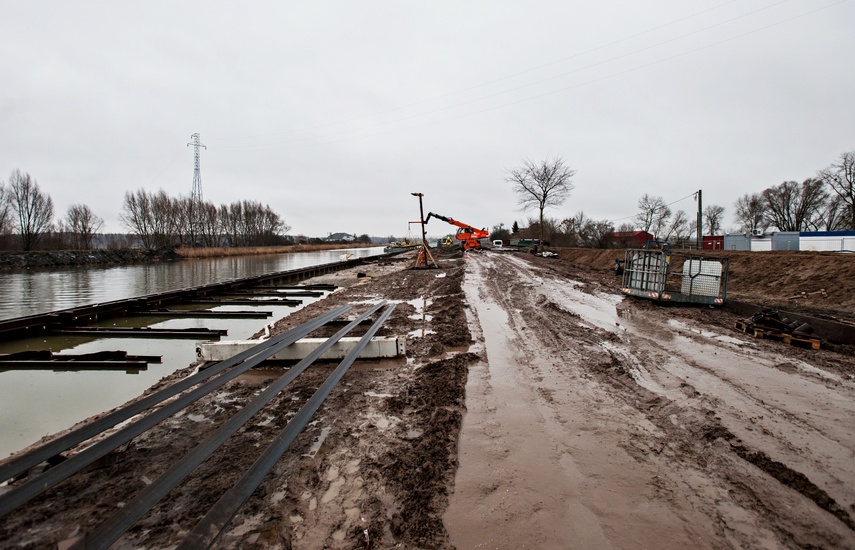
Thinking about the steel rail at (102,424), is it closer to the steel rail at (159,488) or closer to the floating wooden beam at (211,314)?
the steel rail at (159,488)

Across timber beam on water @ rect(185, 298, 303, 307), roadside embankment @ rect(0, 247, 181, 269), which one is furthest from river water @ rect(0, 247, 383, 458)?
roadside embankment @ rect(0, 247, 181, 269)

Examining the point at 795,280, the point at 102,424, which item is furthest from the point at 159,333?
the point at 795,280

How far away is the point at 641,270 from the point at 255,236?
80.1 meters

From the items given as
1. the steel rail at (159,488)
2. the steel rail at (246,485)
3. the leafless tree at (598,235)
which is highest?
the leafless tree at (598,235)

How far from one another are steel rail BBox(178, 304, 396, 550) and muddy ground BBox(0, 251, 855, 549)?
10cm

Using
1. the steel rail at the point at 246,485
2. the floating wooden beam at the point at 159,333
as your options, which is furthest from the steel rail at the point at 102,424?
the floating wooden beam at the point at 159,333

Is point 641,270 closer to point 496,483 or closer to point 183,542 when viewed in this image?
point 496,483

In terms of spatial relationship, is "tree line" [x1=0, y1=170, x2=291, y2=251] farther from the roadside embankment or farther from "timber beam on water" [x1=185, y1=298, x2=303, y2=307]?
"timber beam on water" [x1=185, y1=298, x2=303, y2=307]

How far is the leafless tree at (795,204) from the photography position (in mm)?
50656

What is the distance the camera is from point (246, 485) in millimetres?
2629

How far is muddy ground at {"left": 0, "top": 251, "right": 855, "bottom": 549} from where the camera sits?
7.80ft

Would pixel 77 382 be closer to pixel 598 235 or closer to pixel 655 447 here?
pixel 655 447

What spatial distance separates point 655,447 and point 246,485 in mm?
3347

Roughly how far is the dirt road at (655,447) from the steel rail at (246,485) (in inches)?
53.9
